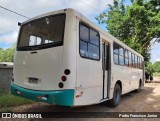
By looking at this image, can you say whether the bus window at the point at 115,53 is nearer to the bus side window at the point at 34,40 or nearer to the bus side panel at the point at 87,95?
the bus side panel at the point at 87,95

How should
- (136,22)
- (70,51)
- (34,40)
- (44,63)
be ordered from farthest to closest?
(136,22) → (34,40) → (44,63) → (70,51)

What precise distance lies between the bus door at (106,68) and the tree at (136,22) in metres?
17.4

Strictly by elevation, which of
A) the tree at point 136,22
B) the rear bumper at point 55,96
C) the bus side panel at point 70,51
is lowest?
the rear bumper at point 55,96

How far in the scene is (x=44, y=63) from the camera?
243 inches

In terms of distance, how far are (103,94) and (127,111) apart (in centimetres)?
140

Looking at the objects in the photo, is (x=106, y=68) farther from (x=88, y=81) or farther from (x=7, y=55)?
(x=7, y=55)

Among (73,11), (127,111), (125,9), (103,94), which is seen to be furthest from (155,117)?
(125,9)

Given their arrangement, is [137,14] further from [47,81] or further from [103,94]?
[47,81]

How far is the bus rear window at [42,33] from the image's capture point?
20.2 ft

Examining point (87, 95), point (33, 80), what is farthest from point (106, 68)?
point (33, 80)

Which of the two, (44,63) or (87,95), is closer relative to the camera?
(44,63)

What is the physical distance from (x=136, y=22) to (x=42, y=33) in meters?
20.1

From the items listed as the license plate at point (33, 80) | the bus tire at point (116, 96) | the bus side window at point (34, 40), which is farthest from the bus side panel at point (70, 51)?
the bus tire at point (116, 96)

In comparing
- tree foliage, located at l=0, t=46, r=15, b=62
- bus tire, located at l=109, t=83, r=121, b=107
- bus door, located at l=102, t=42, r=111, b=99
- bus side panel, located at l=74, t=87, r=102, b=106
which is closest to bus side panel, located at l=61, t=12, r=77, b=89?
bus side panel, located at l=74, t=87, r=102, b=106
